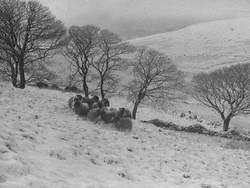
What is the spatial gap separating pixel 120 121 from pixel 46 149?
7906 mm

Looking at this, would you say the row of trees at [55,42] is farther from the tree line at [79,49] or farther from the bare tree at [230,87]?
the bare tree at [230,87]

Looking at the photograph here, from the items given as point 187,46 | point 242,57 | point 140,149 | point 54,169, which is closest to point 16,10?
point 140,149

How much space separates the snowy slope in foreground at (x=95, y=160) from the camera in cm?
722

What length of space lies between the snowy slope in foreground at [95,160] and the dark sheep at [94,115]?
90.9 inches

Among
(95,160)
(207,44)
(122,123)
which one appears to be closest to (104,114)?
(122,123)

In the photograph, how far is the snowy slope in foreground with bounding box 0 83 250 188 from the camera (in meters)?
7.22

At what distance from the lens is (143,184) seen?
8562 millimetres

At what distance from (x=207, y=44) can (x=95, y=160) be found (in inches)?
3828

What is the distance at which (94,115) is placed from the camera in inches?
673

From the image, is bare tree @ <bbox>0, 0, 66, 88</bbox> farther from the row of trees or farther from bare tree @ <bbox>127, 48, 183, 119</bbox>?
bare tree @ <bbox>127, 48, 183, 119</bbox>

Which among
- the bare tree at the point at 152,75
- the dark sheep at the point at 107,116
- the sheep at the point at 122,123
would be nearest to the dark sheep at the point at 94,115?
the dark sheep at the point at 107,116

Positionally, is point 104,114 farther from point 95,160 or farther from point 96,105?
point 95,160

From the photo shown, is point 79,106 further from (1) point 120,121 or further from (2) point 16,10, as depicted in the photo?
(2) point 16,10

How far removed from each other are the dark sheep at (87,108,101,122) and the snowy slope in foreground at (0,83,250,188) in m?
2.31
